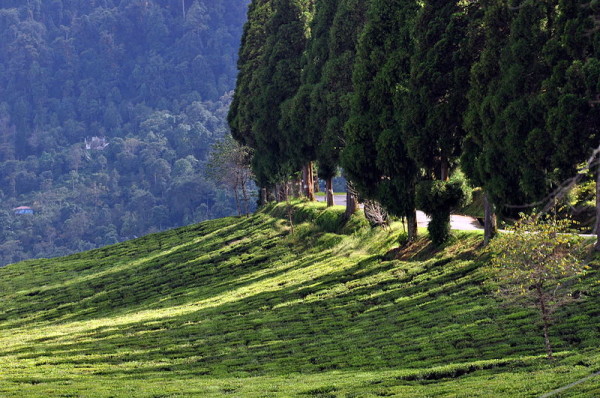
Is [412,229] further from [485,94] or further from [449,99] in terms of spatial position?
[485,94]

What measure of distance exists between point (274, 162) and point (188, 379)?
105ft

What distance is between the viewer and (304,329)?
28.2m

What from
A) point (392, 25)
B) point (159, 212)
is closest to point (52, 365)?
point (392, 25)

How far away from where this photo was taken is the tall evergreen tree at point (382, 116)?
109 ft

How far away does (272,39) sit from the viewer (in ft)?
175

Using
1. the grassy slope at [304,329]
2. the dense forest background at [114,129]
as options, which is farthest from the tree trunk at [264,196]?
the dense forest background at [114,129]

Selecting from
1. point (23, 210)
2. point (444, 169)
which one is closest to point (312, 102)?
point (444, 169)

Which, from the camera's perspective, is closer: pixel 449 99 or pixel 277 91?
pixel 449 99

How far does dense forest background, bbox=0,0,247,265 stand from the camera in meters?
136

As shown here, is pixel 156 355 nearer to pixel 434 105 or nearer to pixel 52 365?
pixel 52 365

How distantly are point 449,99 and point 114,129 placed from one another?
156 metres

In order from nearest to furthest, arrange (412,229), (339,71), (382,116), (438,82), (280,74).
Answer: (438,82), (382,116), (412,229), (339,71), (280,74)

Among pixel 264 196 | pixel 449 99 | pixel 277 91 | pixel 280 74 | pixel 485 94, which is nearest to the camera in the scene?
pixel 485 94

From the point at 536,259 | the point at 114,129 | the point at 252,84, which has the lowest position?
the point at 536,259
